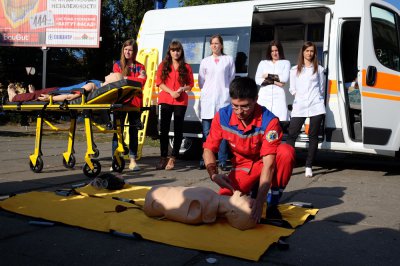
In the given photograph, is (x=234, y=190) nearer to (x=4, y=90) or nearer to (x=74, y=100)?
(x=74, y=100)

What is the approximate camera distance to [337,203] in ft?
14.7

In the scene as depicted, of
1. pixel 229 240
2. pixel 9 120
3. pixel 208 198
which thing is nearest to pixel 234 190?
pixel 208 198

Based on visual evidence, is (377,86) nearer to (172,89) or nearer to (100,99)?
(172,89)

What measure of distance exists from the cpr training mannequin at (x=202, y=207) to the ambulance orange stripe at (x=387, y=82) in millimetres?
3631

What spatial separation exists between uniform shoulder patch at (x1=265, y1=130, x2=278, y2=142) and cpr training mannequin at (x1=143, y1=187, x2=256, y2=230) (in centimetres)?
47

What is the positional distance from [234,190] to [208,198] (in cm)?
21

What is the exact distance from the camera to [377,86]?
6.14 meters

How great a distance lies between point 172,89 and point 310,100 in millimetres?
1925

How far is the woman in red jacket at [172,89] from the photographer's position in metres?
6.42

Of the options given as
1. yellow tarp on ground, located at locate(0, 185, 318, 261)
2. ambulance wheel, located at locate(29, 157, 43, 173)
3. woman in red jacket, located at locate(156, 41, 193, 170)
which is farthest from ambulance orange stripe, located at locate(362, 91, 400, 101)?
ambulance wheel, located at locate(29, 157, 43, 173)

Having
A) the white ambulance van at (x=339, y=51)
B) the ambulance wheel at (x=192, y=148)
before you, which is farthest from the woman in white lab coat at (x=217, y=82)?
the ambulance wheel at (x=192, y=148)

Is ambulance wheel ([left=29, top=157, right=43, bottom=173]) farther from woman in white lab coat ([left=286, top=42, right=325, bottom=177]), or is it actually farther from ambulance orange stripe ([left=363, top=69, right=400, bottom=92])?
ambulance orange stripe ([left=363, top=69, right=400, bottom=92])

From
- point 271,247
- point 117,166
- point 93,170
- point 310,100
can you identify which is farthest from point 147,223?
point 310,100

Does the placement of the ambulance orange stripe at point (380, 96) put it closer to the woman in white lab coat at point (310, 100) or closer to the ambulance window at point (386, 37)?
the ambulance window at point (386, 37)
